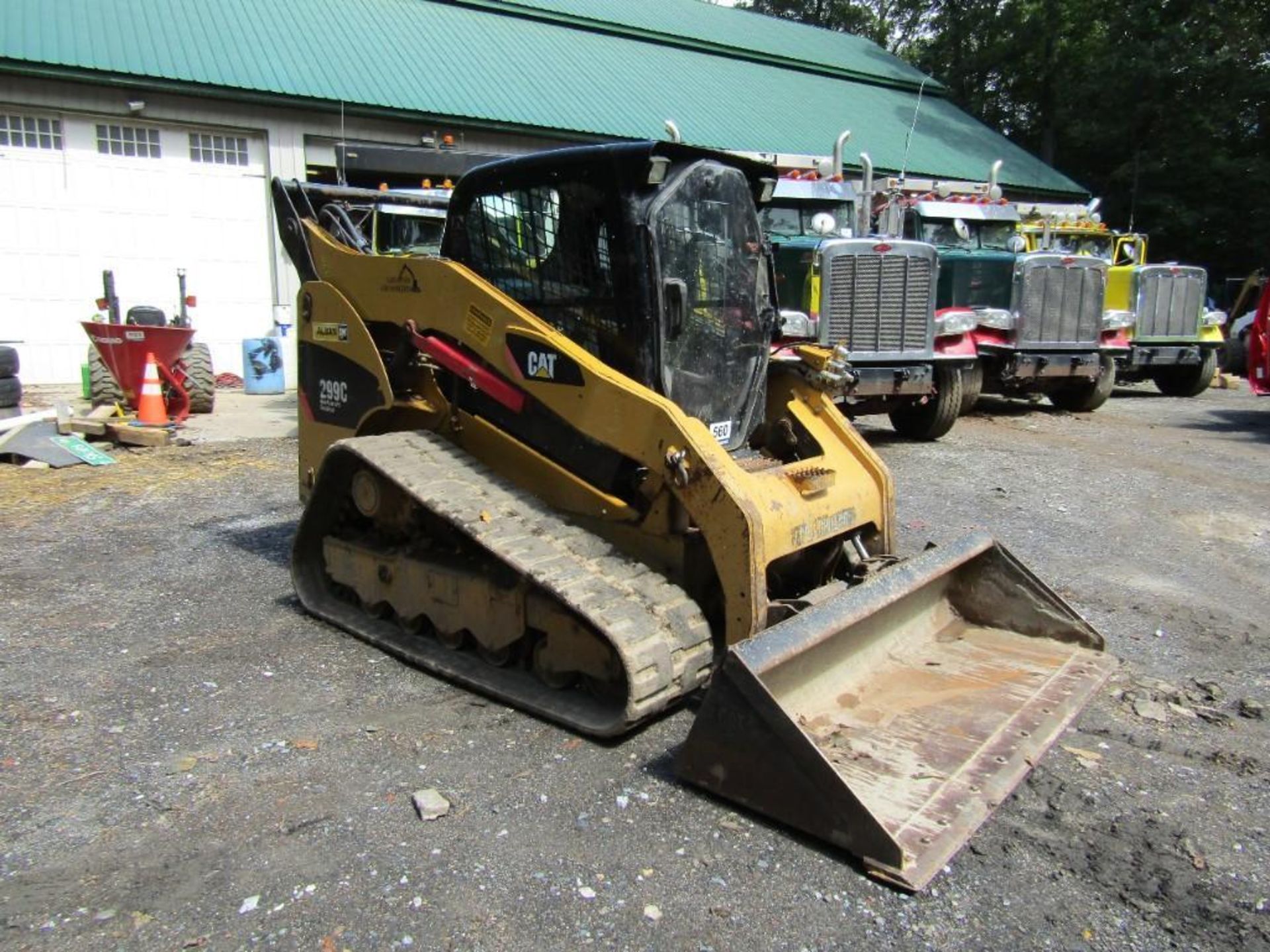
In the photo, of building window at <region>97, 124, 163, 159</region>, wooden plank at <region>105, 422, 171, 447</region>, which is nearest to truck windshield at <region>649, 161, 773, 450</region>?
wooden plank at <region>105, 422, 171, 447</region>

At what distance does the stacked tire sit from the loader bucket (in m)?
9.09

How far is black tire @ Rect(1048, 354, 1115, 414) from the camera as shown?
1327cm

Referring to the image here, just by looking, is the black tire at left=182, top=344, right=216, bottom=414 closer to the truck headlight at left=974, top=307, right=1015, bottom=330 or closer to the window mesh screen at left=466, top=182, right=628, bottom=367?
the window mesh screen at left=466, top=182, right=628, bottom=367

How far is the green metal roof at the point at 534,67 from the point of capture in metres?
14.1

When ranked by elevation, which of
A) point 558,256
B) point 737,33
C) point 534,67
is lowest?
point 558,256

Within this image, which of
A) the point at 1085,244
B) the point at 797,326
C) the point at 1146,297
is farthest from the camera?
the point at 1085,244

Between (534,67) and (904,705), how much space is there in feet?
57.3

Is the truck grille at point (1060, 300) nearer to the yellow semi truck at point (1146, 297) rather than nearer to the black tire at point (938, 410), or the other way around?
the yellow semi truck at point (1146, 297)

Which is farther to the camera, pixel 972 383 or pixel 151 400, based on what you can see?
pixel 972 383

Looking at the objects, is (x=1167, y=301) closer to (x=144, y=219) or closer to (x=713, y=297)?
(x=713, y=297)

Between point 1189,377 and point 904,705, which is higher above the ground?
point 1189,377

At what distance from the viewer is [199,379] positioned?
37.7 feet

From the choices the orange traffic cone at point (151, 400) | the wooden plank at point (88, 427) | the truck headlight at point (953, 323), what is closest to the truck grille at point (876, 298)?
the truck headlight at point (953, 323)

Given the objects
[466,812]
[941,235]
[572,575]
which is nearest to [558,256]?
[572,575]
